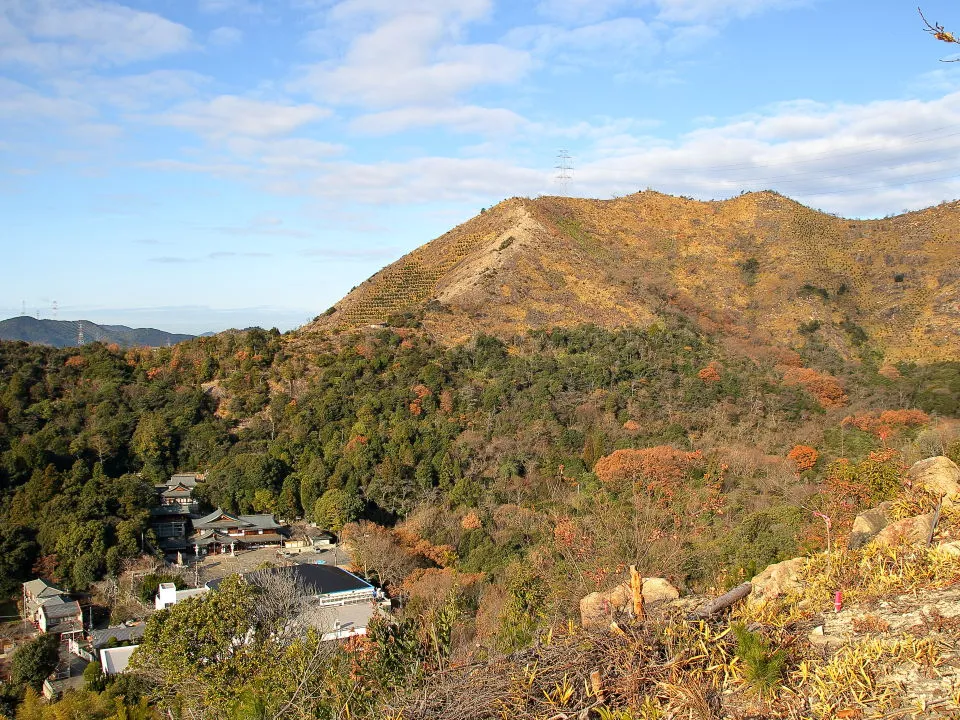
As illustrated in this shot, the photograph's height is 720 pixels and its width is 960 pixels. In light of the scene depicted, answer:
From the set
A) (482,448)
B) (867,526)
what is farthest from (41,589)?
(867,526)

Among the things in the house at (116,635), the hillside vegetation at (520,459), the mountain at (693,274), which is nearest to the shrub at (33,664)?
the hillside vegetation at (520,459)

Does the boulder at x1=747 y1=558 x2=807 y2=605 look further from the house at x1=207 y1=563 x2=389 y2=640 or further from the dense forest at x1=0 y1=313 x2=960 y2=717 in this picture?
the house at x1=207 y1=563 x2=389 y2=640

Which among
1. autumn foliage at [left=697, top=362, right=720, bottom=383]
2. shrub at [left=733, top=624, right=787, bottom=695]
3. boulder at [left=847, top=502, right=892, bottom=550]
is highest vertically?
autumn foliage at [left=697, top=362, right=720, bottom=383]

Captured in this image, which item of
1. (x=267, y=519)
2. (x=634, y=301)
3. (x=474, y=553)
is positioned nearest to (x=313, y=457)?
(x=267, y=519)

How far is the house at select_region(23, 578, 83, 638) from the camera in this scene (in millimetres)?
14672

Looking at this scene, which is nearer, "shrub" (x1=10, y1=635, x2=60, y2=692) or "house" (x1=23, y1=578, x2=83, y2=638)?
"shrub" (x1=10, y1=635, x2=60, y2=692)

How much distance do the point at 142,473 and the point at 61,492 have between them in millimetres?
4093

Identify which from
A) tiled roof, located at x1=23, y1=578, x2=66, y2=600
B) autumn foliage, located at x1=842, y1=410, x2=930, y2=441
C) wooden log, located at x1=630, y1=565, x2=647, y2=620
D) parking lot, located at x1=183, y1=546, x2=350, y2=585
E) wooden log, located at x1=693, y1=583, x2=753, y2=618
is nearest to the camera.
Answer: wooden log, located at x1=630, y1=565, x2=647, y2=620

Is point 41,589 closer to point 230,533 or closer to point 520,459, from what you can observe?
point 230,533

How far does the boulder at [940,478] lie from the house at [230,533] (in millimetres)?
16615

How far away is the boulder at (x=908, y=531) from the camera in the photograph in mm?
6425

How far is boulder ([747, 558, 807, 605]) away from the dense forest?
88.9 inches

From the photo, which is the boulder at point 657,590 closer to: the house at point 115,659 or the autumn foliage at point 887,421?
the house at point 115,659

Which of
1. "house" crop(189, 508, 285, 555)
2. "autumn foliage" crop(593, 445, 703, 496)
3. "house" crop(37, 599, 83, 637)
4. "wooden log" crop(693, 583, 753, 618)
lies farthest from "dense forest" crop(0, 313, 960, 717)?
"wooden log" crop(693, 583, 753, 618)
